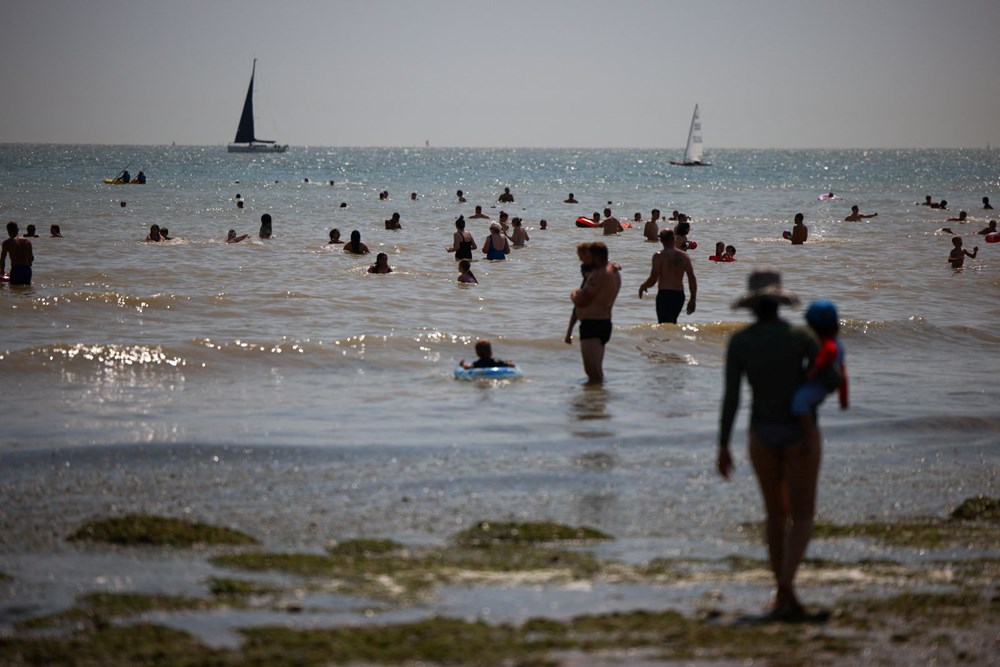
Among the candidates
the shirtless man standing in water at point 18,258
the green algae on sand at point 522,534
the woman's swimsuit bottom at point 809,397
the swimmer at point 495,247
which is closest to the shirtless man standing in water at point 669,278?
the green algae on sand at point 522,534

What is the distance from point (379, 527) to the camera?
7324 mm

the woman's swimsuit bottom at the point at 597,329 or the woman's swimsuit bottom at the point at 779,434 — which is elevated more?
the woman's swimsuit bottom at the point at 779,434

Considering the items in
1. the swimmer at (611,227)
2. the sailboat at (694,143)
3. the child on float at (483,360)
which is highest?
the sailboat at (694,143)

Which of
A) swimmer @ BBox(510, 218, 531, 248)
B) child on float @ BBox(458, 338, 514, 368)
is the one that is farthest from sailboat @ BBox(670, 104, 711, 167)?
child on float @ BBox(458, 338, 514, 368)

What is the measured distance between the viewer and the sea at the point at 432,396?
8.01 meters

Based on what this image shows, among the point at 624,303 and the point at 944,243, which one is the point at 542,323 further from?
the point at 944,243

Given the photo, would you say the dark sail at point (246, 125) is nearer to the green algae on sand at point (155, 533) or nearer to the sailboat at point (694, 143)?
the sailboat at point (694, 143)

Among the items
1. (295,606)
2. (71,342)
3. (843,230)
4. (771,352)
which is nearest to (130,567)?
(295,606)

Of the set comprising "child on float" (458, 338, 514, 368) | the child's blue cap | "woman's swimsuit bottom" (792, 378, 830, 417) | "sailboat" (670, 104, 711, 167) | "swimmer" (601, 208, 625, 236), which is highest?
"sailboat" (670, 104, 711, 167)

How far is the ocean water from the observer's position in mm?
8148

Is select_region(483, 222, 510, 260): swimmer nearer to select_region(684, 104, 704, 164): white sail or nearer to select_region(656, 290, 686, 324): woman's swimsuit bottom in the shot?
select_region(656, 290, 686, 324): woman's swimsuit bottom

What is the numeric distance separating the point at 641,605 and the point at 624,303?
52.1 ft

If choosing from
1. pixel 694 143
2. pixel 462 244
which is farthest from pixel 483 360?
pixel 694 143

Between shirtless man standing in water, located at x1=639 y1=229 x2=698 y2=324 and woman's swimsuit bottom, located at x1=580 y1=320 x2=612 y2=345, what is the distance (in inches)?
90.8
